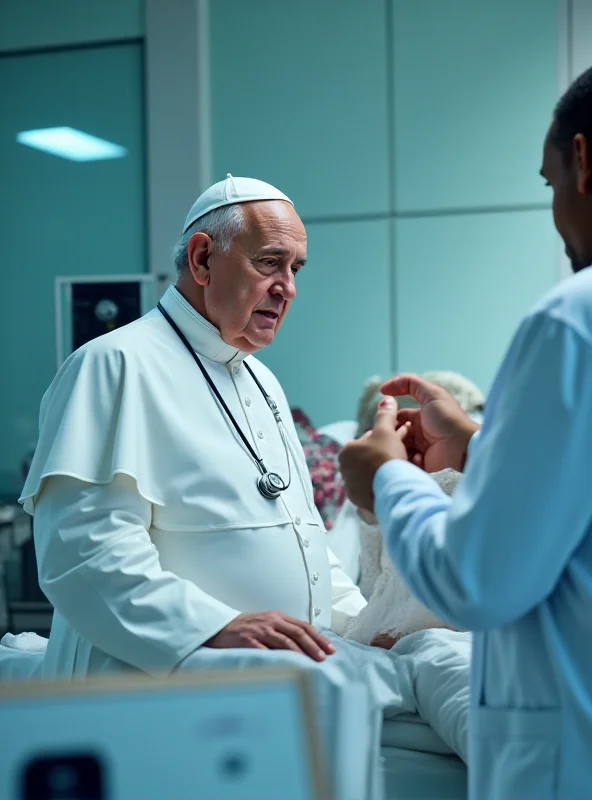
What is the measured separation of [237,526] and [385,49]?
11.7 feet

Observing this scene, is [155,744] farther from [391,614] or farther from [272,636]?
[391,614]

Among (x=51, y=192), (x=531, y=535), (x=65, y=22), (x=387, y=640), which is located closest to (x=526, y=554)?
(x=531, y=535)

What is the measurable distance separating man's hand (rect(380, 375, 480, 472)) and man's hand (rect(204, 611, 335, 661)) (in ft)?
1.32

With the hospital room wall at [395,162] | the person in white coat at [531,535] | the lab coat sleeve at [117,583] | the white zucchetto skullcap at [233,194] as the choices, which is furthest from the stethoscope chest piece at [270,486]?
the hospital room wall at [395,162]

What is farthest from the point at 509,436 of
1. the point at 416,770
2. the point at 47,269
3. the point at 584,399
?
the point at 47,269

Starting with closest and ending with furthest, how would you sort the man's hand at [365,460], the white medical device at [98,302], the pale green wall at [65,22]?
the man's hand at [365,460] → the white medical device at [98,302] → the pale green wall at [65,22]

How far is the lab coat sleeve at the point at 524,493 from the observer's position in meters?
0.86

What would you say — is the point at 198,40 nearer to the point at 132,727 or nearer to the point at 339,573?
the point at 339,573

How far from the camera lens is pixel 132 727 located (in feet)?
2.06

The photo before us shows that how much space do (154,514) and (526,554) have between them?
95 centimetres

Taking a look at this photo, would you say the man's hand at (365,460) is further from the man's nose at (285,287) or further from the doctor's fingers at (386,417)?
the man's nose at (285,287)

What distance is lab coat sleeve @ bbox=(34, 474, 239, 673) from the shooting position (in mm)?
1562

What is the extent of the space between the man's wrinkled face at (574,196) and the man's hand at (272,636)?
835 millimetres

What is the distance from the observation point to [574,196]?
0.98 m
